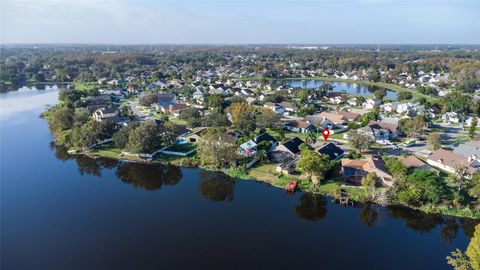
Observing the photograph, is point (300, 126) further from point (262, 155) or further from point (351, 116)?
point (262, 155)

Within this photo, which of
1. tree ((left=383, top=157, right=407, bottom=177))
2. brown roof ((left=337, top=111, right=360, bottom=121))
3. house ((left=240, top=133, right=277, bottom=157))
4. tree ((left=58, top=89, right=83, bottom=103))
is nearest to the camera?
tree ((left=383, top=157, right=407, bottom=177))

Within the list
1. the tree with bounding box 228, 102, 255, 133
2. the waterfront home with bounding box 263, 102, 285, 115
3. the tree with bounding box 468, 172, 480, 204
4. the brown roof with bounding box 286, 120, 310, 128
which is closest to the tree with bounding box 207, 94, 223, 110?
the tree with bounding box 228, 102, 255, 133

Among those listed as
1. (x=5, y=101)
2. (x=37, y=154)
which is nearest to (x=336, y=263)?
(x=37, y=154)

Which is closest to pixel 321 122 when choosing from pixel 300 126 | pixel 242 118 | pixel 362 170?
pixel 300 126

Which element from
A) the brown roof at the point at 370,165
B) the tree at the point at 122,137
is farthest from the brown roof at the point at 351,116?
the tree at the point at 122,137

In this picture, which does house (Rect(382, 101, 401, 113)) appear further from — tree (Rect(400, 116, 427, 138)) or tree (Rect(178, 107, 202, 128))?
tree (Rect(178, 107, 202, 128))
